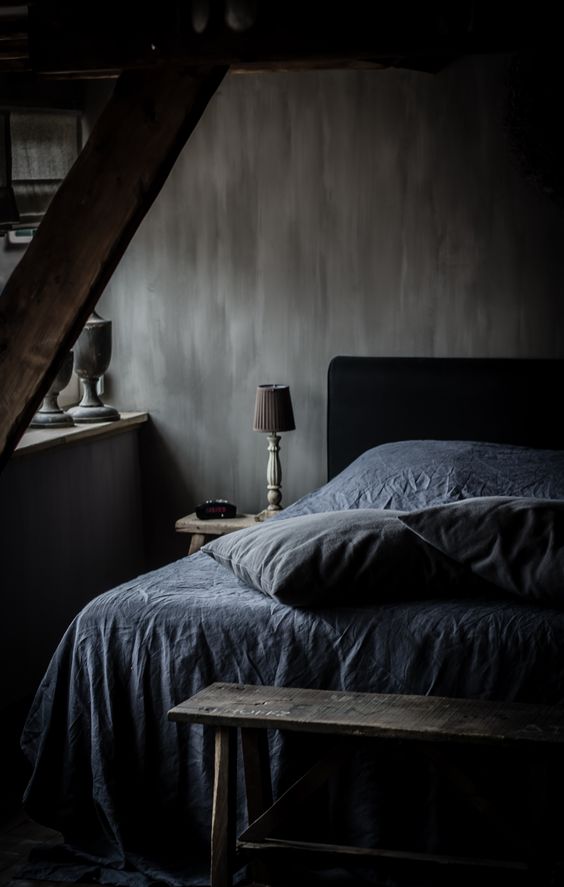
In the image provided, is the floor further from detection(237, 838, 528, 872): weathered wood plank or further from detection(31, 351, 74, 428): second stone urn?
detection(31, 351, 74, 428): second stone urn

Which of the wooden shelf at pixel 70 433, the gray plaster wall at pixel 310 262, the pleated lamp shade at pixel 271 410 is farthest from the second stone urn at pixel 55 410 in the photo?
the pleated lamp shade at pixel 271 410

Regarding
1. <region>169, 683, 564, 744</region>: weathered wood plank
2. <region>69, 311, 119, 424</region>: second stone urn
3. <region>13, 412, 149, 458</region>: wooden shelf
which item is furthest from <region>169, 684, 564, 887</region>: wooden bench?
<region>69, 311, 119, 424</region>: second stone urn

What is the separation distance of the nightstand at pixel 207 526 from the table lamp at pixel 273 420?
10cm

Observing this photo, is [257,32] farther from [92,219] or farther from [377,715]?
[377,715]

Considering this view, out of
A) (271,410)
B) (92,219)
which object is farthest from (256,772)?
(271,410)

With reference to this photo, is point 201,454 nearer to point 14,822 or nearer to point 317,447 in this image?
point 317,447

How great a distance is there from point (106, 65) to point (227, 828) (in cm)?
177

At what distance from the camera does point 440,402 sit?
4527 millimetres

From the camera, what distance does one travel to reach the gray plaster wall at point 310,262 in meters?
4.51

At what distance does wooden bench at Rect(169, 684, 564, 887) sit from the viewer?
2396 mm

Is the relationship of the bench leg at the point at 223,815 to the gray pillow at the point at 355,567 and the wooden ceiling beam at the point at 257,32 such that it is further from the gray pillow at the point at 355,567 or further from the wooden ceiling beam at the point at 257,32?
the wooden ceiling beam at the point at 257,32

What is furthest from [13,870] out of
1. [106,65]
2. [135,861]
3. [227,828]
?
[106,65]

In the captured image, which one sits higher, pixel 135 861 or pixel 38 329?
pixel 38 329

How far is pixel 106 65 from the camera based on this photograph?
113 inches
